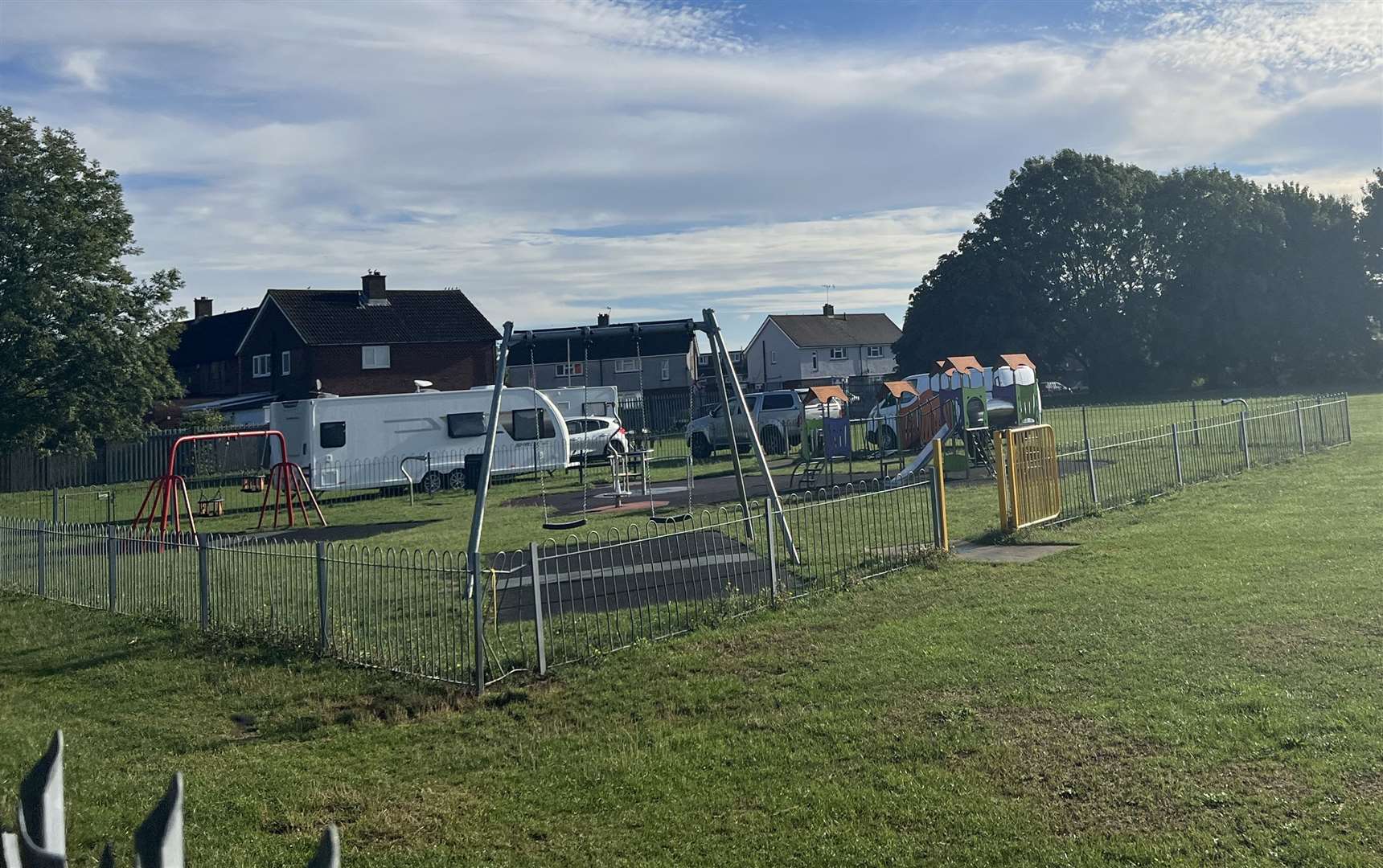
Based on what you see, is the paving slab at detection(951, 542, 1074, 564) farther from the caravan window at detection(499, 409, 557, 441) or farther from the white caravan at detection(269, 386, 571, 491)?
the caravan window at detection(499, 409, 557, 441)

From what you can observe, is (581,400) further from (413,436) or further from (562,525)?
(562,525)

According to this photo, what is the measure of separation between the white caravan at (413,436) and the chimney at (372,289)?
872 inches

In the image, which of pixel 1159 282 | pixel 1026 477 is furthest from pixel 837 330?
pixel 1026 477

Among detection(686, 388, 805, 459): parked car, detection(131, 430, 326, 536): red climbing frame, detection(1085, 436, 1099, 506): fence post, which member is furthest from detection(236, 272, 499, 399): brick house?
detection(1085, 436, 1099, 506): fence post

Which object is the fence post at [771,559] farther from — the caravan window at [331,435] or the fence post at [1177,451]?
the caravan window at [331,435]

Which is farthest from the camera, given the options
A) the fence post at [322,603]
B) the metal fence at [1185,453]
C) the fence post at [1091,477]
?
the metal fence at [1185,453]

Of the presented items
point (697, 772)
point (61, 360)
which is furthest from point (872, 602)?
point (61, 360)

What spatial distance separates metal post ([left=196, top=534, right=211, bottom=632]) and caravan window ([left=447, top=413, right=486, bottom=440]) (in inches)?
682

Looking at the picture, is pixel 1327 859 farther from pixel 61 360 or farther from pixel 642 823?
pixel 61 360

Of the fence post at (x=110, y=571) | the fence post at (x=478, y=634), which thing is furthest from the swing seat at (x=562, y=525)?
the fence post at (x=478, y=634)

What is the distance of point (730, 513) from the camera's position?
59.8 ft

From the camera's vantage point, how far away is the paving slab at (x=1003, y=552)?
12.5 metres

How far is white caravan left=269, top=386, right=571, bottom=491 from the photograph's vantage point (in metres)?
27.4

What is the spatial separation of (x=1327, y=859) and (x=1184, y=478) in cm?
1487
